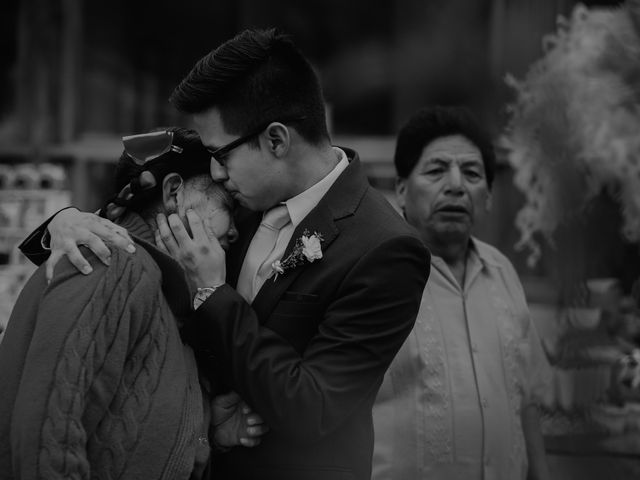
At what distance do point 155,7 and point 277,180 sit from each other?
10.9ft

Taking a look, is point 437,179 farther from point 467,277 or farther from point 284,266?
point 284,266

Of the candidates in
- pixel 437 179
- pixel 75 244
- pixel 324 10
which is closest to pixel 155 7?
pixel 324 10

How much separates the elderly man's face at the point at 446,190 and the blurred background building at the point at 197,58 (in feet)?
5.25

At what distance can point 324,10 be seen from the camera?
496 centimetres

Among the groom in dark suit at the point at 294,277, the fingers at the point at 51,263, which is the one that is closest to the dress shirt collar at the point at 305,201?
the groom in dark suit at the point at 294,277

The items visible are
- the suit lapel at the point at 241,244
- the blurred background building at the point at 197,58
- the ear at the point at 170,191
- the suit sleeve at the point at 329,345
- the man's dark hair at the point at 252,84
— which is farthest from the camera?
the blurred background building at the point at 197,58

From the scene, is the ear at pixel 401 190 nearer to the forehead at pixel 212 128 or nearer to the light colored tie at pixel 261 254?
the light colored tie at pixel 261 254

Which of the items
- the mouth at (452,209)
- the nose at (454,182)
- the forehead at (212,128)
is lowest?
the mouth at (452,209)

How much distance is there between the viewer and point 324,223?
7.14ft

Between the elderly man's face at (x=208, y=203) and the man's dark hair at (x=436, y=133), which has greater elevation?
the elderly man's face at (x=208, y=203)

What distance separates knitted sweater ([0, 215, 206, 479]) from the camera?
5.89 ft

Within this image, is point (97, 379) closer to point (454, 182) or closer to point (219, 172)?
point (219, 172)

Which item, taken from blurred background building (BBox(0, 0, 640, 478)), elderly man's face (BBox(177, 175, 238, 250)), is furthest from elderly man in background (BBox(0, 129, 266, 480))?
blurred background building (BBox(0, 0, 640, 478))

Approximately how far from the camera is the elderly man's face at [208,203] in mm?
2211
